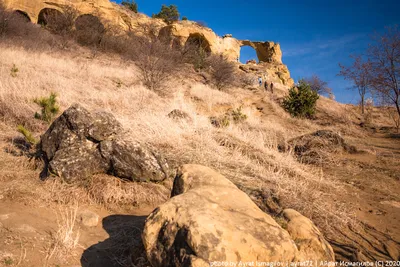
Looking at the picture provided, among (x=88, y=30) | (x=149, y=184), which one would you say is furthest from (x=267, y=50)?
(x=149, y=184)

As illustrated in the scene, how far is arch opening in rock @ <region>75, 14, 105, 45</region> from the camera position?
17812mm

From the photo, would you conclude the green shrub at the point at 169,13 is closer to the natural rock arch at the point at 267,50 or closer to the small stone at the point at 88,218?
the natural rock arch at the point at 267,50

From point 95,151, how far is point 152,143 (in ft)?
4.85

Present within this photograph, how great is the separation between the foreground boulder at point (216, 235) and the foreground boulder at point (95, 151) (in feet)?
5.62

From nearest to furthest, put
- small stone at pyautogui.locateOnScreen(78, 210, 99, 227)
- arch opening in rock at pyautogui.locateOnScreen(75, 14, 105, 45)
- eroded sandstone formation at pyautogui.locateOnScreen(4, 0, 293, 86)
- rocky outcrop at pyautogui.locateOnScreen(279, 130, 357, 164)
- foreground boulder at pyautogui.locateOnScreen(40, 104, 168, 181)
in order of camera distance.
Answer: small stone at pyautogui.locateOnScreen(78, 210, 99, 227) → foreground boulder at pyautogui.locateOnScreen(40, 104, 168, 181) → rocky outcrop at pyautogui.locateOnScreen(279, 130, 357, 164) → arch opening in rock at pyautogui.locateOnScreen(75, 14, 105, 45) → eroded sandstone formation at pyautogui.locateOnScreen(4, 0, 293, 86)

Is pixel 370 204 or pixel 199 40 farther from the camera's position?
pixel 199 40

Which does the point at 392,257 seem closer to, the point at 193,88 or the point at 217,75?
the point at 193,88

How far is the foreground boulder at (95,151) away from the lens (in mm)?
3328

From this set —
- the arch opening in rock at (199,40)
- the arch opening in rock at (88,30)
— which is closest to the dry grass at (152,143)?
the arch opening in rock at (88,30)

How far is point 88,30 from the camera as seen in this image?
1795cm

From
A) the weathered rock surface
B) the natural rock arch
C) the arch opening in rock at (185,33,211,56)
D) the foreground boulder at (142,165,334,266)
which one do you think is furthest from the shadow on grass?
the natural rock arch

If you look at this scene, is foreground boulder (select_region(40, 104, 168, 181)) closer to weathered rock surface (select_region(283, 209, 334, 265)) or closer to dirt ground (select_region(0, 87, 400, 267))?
dirt ground (select_region(0, 87, 400, 267))

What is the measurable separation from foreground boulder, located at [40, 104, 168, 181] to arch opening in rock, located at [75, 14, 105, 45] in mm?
16734

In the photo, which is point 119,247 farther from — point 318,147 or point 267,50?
point 267,50
